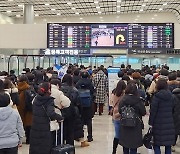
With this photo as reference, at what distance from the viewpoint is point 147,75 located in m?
12.8

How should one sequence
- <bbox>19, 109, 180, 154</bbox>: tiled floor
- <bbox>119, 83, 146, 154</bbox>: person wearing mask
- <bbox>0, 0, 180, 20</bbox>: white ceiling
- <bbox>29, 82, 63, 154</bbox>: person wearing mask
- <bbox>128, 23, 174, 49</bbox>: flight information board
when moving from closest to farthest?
<bbox>29, 82, 63, 154</bbox>: person wearing mask, <bbox>119, 83, 146, 154</bbox>: person wearing mask, <bbox>19, 109, 180, 154</bbox>: tiled floor, <bbox>128, 23, 174, 49</bbox>: flight information board, <bbox>0, 0, 180, 20</bbox>: white ceiling

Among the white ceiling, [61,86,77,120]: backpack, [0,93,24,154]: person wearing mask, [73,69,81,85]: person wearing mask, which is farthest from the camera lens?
the white ceiling

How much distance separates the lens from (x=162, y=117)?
5.45 m

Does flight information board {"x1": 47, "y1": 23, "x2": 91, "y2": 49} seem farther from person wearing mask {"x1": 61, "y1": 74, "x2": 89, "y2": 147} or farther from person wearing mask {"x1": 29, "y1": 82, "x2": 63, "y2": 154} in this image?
person wearing mask {"x1": 29, "y1": 82, "x2": 63, "y2": 154}

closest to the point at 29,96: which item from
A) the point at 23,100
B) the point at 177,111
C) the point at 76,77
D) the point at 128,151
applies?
the point at 23,100

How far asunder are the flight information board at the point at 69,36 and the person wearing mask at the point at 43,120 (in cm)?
850

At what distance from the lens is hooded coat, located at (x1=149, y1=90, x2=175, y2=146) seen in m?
5.43

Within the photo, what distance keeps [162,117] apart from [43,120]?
1.83 metres

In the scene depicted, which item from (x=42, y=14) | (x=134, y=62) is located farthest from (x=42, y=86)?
(x=42, y=14)

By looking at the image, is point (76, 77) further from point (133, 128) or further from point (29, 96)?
point (133, 128)

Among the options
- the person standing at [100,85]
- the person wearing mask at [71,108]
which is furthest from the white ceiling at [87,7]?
the person wearing mask at [71,108]

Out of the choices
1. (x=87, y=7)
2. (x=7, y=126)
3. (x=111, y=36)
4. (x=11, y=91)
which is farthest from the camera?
(x=87, y=7)

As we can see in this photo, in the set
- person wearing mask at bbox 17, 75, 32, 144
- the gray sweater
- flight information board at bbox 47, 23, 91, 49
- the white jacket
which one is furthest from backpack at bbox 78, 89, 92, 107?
flight information board at bbox 47, 23, 91, 49

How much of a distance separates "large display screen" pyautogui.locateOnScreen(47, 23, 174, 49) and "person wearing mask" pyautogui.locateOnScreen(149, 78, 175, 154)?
7.88 meters
